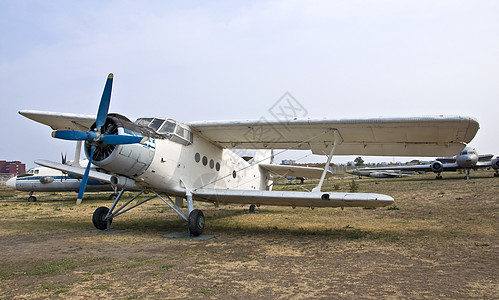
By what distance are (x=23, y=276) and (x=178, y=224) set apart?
6541 mm

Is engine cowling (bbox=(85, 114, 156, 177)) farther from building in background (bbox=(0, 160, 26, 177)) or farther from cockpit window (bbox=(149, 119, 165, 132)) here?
building in background (bbox=(0, 160, 26, 177))

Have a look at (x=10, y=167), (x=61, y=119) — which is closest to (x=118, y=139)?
(x=61, y=119)

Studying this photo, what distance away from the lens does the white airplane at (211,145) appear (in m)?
7.71

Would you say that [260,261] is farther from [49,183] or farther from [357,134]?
[49,183]

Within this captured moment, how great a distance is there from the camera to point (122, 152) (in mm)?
7605

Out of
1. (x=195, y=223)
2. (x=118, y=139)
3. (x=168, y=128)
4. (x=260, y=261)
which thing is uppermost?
(x=168, y=128)

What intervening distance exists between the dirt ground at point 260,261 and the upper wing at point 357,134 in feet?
7.81

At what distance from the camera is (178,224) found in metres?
11.4

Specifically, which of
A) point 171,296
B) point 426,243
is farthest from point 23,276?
point 426,243

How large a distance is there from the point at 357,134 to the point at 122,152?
6.57m

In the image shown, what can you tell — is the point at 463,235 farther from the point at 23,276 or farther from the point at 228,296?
the point at 23,276

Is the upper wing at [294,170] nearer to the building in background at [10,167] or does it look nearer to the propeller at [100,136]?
the propeller at [100,136]

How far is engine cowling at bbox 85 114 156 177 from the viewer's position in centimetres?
753

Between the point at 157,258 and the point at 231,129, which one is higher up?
the point at 231,129
